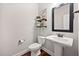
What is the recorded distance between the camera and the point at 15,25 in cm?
128

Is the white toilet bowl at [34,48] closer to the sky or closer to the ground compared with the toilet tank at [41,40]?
closer to the ground

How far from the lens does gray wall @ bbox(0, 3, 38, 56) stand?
47.9 inches

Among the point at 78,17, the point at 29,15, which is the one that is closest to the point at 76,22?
the point at 78,17

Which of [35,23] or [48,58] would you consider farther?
[35,23]

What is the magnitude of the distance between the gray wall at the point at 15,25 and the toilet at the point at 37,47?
0.10 meters

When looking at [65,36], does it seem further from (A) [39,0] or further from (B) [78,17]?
(A) [39,0]

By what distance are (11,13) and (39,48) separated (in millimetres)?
861

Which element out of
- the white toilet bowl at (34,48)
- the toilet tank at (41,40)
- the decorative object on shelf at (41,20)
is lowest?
the white toilet bowl at (34,48)

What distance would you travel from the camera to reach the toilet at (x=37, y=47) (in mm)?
1317

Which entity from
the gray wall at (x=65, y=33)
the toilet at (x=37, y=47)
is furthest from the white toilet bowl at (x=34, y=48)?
the gray wall at (x=65, y=33)

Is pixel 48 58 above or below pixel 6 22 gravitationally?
below

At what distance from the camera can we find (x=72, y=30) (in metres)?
1.21

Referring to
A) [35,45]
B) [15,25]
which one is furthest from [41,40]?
[15,25]

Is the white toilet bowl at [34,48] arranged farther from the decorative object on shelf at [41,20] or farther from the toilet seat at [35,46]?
the decorative object on shelf at [41,20]
